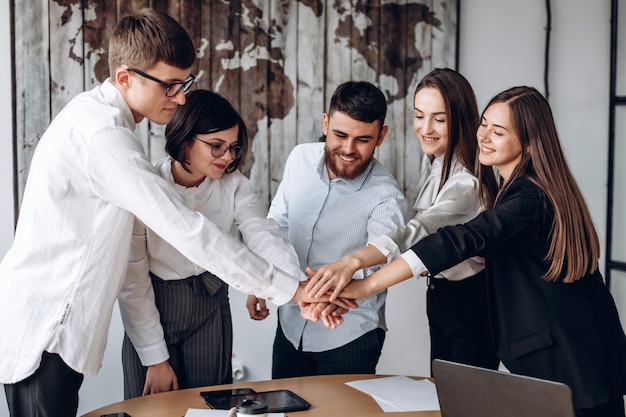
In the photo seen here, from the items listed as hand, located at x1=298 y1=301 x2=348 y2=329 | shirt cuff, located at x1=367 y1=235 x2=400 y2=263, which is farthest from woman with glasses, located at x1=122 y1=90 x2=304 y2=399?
shirt cuff, located at x1=367 y1=235 x2=400 y2=263

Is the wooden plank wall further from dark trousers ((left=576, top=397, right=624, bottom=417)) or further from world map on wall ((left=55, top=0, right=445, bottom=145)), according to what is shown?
dark trousers ((left=576, top=397, right=624, bottom=417))

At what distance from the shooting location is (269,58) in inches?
137

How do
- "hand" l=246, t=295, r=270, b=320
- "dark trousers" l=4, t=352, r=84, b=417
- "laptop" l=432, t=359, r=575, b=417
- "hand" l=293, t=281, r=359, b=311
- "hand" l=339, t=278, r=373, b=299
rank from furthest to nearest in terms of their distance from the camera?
"hand" l=246, t=295, r=270, b=320, "hand" l=339, t=278, r=373, b=299, "hand" l=293, t=281, r=359, b=311, "dark trousers" l=4, t=352, r=84, b=417, "laptop" l=432, t=359, r=575, b=417

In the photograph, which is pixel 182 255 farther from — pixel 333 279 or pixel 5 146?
pixel 5 146

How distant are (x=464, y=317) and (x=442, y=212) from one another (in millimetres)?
454

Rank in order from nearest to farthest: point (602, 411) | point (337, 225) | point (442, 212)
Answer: point (602, 411)
point (442, 212)
point (337, 225)

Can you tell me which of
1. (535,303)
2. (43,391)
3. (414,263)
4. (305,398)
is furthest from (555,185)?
(43,391)

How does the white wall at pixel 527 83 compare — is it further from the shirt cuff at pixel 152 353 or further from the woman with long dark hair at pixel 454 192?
the shirt cuff at pixel 152 353

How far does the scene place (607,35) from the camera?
13.1ft

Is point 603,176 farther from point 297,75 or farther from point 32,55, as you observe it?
point 32,55

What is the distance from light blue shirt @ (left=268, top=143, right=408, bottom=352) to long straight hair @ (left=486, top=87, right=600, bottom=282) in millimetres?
580

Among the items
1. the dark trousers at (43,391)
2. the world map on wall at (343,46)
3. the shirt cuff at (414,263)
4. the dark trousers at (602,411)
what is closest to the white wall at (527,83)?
the world map on wall at (343,46)

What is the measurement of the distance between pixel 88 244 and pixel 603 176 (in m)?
3.10

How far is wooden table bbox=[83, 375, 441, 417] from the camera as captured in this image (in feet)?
6.39
